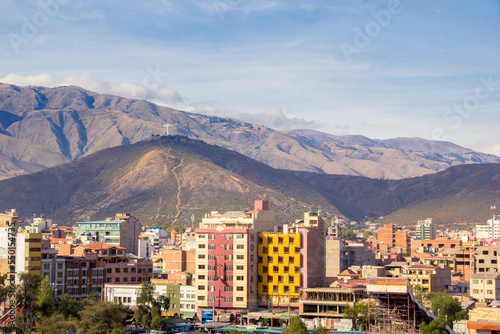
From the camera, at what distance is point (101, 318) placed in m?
104

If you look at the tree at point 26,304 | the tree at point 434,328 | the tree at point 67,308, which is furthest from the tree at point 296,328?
the tree at point 26,304

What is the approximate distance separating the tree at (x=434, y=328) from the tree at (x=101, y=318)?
37279 mm

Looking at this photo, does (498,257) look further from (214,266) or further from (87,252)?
(87,252)

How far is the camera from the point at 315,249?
125 meters

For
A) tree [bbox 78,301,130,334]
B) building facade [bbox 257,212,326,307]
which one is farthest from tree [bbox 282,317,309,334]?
building facade [bbox 257,212,326,307]

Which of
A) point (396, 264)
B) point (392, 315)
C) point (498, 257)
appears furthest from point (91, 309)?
point (498, 257)

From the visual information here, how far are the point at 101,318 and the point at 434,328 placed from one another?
4010 centimetres

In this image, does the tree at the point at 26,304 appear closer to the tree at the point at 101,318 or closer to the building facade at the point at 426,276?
the tree at the point at 101,318

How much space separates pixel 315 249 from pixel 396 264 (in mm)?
38814

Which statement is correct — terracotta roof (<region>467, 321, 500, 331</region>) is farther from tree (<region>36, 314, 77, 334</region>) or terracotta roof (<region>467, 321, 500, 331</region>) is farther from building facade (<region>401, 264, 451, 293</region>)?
building facade (<region>401, 264, 451, 293</region>)

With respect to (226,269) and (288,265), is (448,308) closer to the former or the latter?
(288,265)

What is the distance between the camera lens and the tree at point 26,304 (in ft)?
333

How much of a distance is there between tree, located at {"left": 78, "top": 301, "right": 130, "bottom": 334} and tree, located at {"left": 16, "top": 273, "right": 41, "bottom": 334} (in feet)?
19.7

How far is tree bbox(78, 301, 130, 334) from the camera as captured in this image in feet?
333
